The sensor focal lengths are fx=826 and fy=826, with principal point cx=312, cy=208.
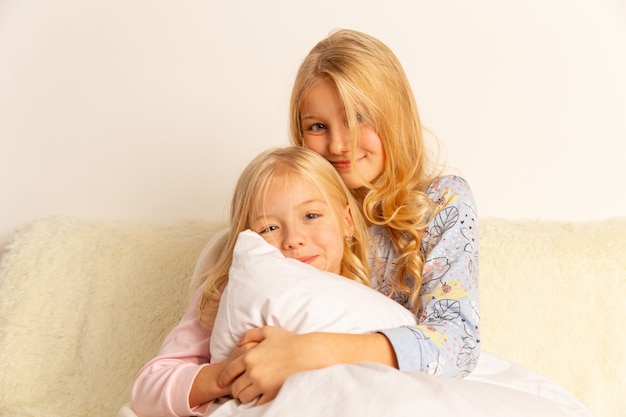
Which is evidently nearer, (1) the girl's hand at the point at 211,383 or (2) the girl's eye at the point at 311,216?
(1) the girl's hand at the point at 211,383

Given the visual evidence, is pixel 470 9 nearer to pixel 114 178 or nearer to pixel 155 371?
pixel 114 178

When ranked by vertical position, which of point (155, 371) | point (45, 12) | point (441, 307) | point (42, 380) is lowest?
point (42, 380)

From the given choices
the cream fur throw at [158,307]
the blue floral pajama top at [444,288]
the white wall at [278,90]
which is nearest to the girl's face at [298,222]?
the blue floral pajama top at [444,288]

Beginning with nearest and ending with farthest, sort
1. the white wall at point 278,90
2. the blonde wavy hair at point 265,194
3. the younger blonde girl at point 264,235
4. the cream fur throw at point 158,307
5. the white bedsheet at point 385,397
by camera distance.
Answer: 1. the white bedsheet at point 385,397
2. the younger blonde girl at point 264,235
3. the blonde wavy hair at point 265,194
4. the cream fur throw at point 158,307
5. the white wall at point 278,90

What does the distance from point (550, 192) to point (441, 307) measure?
1025 millimetres

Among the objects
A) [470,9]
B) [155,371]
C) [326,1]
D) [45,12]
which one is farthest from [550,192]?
[45,12]

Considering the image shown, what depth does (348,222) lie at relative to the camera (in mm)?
1776

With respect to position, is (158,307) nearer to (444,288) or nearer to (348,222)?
(348,222)

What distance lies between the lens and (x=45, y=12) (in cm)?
253

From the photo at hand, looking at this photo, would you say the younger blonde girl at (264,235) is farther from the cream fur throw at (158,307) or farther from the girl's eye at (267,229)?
the cream fur throw at (158,307)

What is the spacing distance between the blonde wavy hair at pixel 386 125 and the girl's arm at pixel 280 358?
399 mm

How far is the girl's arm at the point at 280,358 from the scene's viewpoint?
1.32m

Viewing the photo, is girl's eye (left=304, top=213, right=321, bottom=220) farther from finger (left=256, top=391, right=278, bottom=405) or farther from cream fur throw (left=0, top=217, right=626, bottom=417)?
cream fur throw (left=0, top=217, right=626, bottom=417)

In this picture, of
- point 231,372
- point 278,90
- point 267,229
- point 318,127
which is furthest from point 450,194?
point 278,90
